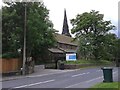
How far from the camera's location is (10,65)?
3731cm

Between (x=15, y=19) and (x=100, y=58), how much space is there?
43730mm

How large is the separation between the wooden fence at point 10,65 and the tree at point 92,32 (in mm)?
33710

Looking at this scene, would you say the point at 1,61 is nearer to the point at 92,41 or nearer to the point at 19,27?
the point at 19,27

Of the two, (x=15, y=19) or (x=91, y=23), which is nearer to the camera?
(x=15, y=19)

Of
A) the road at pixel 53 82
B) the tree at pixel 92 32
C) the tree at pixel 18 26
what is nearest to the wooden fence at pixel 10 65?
the tree at pixel 18 26

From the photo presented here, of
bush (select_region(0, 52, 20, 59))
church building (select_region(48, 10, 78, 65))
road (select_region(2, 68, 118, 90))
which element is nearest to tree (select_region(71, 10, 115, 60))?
church building (select_region(48, 10, 78, 65))

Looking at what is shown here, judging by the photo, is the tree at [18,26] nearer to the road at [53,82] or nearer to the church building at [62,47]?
the road at [53,82]

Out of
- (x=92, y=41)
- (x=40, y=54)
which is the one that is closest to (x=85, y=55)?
(x=92, y=41)

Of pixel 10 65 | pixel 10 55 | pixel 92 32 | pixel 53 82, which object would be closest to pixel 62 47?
pixel 92 32

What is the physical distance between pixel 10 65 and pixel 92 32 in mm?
39872

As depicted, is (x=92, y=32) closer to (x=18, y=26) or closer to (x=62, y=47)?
(x=62, y=47)

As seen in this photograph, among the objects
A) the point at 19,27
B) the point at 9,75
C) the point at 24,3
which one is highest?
the point at 24,3

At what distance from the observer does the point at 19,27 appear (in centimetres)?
3634

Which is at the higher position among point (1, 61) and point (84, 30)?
point (84, 30)
